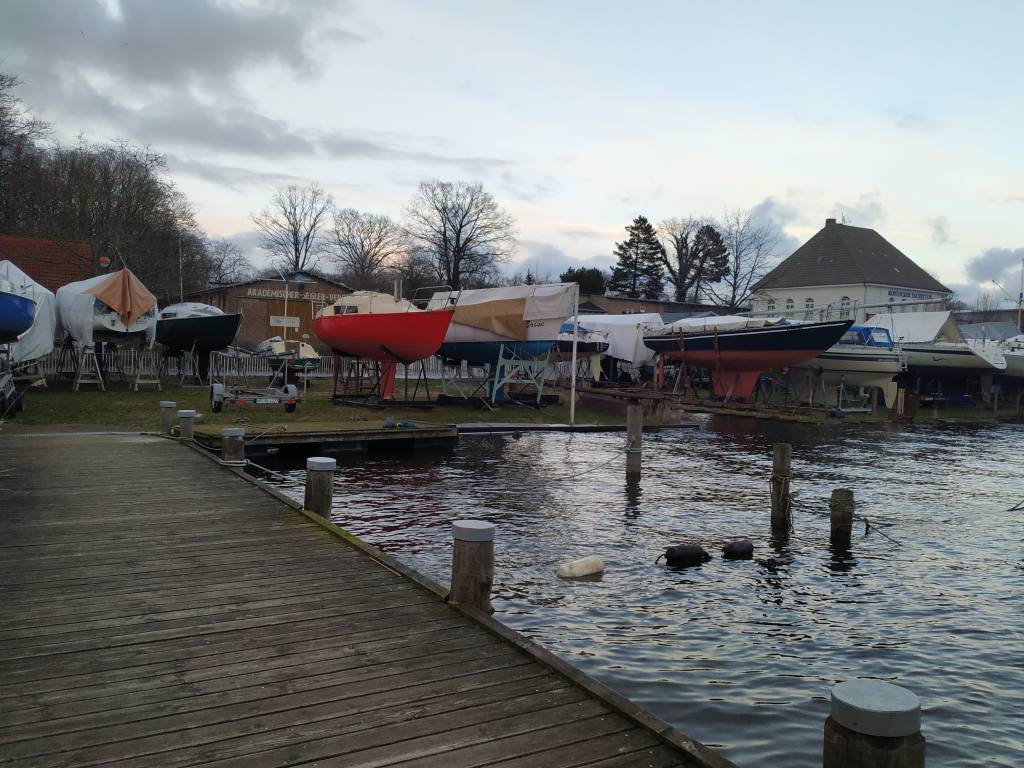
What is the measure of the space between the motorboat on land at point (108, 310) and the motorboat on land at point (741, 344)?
787 inches

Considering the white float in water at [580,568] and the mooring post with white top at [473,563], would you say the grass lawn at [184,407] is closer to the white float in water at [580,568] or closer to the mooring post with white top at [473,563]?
the white float in water at [580,568]

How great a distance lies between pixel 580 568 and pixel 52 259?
35361 millimetres

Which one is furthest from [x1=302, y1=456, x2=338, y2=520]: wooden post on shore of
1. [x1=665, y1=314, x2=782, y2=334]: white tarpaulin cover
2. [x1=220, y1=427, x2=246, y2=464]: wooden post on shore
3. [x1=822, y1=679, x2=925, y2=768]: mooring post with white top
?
[x1=665, y1=314, x2=782, y2=334]: white tarpaulin cover

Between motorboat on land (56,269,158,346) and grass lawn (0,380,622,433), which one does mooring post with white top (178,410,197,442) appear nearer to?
grass lawn (0,380,622,433)

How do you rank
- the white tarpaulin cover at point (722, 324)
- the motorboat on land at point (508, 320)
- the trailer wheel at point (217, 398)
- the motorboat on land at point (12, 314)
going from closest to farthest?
the motorboat on land at point (12, 314) < the trailer wheel at point (217, 398) < the motorboat on land at point (508, 320) < the white tarpaulin cover at point (722, 324)

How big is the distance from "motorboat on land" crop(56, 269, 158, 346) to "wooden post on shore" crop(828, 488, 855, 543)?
1893 centimetres

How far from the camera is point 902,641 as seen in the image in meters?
6.61

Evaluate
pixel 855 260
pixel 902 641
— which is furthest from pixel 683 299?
pixel 902 641

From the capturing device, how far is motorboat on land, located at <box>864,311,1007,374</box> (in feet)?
116

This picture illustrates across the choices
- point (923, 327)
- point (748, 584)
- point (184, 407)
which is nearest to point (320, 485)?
point (748, 584)

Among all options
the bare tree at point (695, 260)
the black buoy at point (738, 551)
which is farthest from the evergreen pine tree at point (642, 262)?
the black buoy at point (738, 551)

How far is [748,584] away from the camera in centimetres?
810

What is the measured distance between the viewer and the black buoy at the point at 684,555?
8594 mm

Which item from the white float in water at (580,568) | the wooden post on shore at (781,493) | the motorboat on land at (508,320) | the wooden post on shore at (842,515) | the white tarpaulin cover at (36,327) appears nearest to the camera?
the white float in water at (580,568)
